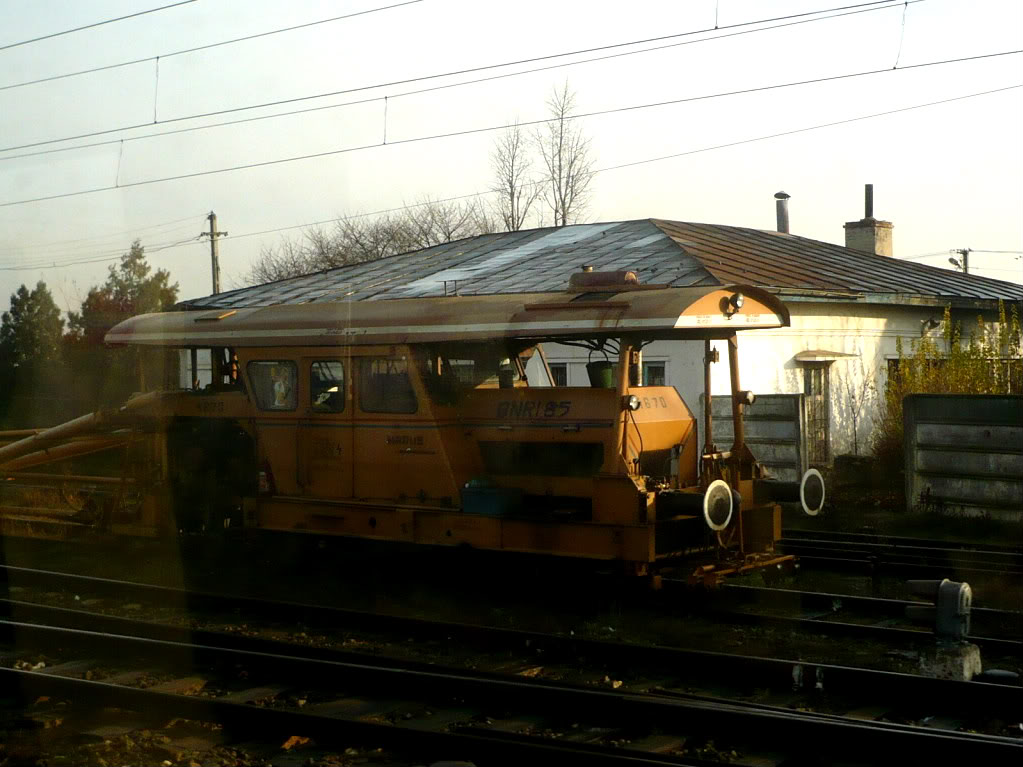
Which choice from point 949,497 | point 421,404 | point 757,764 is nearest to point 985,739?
point 757,764

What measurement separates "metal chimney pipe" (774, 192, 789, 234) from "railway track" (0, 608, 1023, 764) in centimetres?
2639

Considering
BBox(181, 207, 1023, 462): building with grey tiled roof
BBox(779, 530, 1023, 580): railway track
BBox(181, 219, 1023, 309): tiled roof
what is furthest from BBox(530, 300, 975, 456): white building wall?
BBox(779, 530, 1023, 580): railway track

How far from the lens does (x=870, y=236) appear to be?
2964 cm

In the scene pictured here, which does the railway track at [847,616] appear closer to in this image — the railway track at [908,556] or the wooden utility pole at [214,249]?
the railway track at [908,556]

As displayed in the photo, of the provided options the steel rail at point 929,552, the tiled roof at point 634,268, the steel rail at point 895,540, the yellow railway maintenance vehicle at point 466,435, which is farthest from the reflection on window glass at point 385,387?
the tiled roof at point 634,268

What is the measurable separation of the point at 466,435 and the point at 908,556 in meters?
5.22

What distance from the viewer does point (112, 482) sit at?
12570 mm

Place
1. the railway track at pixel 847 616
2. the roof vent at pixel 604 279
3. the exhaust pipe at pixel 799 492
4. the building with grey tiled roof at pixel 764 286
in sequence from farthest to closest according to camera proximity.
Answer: the building with grey tiled roof at pixel 764 286 < the exhaust pipe at pixel 799 492 < the roof vent at pixel 604 279 < the railway track at pixel 847 616

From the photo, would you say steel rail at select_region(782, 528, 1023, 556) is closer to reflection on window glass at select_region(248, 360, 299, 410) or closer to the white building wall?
the white building wall

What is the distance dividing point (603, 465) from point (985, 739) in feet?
13.5

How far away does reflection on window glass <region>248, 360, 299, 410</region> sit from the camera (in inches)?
431

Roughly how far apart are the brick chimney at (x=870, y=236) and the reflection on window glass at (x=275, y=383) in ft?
72.8

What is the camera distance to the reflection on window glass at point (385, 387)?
400 inches

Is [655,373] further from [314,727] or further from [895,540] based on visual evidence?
[314,727]
